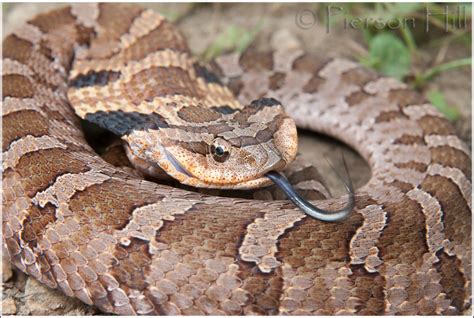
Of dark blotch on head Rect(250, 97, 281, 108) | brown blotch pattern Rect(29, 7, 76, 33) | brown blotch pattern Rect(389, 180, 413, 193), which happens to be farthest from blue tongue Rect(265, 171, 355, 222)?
brown blotch pattern Rect(29, 7, 76, 33)

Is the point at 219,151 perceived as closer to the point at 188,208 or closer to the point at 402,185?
the point at 188,208

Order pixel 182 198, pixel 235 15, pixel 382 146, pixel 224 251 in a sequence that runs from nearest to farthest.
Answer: pixel 224 251, pixel 182 198, pixel 382 146, pixel 235 15

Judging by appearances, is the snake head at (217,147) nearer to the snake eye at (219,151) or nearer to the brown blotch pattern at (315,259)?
the snake eye at (219,151)

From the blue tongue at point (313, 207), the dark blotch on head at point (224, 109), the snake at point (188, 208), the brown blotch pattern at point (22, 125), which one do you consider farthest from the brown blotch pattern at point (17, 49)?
the blue tongue at point (313, 207)

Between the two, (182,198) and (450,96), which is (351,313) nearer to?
(182,198)

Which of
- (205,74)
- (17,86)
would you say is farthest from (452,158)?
(17,86)

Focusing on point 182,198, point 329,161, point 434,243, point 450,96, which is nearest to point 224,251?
point 182,198
